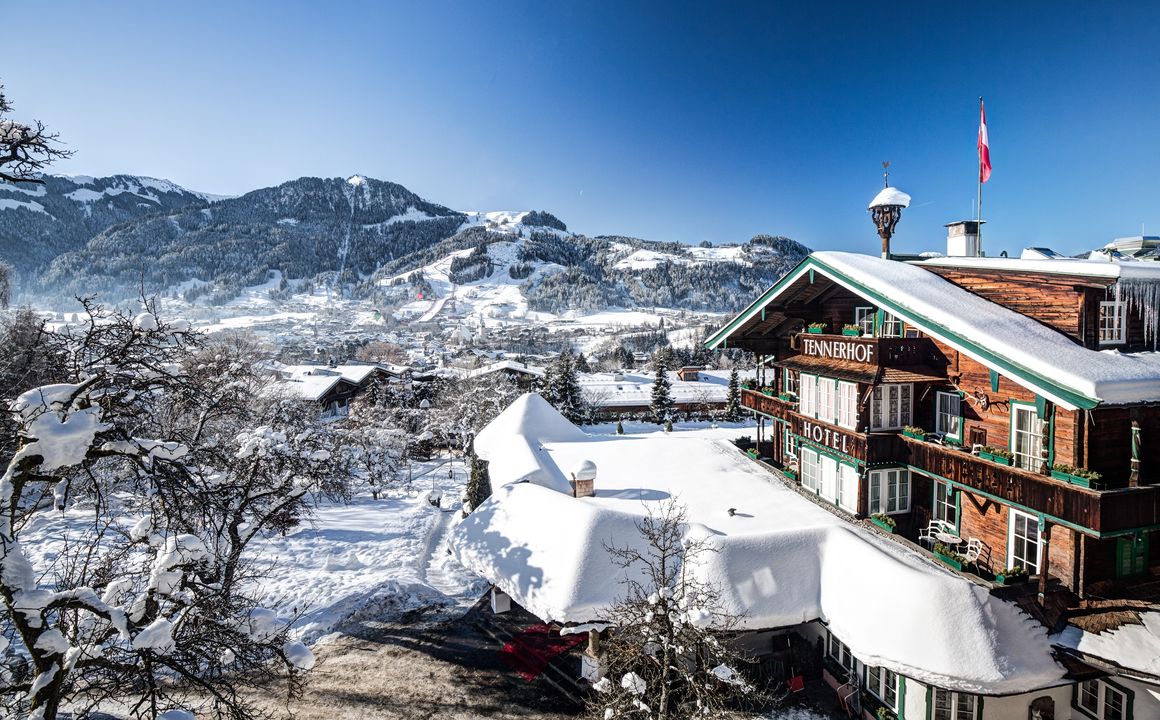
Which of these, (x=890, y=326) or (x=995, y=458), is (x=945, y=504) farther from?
(x=890, y=326)

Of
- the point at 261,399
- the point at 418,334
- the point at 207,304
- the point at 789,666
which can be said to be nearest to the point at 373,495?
the point at 261,399

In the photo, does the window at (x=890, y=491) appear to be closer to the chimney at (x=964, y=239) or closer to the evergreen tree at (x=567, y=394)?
the chimney at (x=964, y=239)

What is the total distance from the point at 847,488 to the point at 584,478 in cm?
756

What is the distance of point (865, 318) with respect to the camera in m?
15.7

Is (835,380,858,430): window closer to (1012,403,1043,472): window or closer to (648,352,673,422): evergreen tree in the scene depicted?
(1012,403,1043,472): window

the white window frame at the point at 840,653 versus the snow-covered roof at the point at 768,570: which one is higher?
the snow-covered roof at the point at 768,570

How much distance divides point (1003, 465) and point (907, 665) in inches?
177

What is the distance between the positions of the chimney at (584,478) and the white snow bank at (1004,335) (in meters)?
9.04

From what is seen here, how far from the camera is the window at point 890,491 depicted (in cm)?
1365

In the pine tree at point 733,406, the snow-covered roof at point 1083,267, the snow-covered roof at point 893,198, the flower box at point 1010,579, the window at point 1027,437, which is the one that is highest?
the snow-covered roof at point 893,198

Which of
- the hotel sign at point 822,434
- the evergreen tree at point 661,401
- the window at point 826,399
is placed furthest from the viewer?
the evergreen tree at point 661,401

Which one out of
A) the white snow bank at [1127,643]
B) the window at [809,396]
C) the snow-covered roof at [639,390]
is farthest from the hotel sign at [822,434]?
the snow-covered roof at [639,390]

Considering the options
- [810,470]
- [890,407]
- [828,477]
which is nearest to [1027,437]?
[890,407]

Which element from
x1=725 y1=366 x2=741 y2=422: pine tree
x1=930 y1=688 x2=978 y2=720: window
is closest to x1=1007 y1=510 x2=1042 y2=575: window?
x1=930 y1=688 x2=978 y2=720: window
